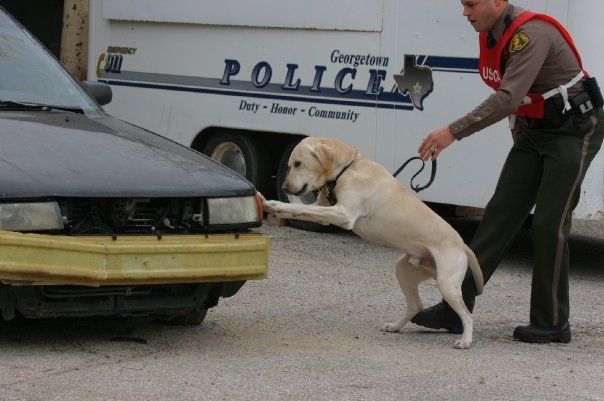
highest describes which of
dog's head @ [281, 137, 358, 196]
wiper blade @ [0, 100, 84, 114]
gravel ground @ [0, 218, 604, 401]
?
wiper blade @ [0, 100, 84, 114]

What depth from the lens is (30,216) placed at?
534 cm

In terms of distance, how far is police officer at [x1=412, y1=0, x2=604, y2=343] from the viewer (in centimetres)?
629

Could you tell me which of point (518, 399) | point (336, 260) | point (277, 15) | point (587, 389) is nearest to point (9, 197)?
point (518, 399)

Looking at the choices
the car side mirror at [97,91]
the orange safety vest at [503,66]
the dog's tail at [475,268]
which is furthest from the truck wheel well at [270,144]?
the dog's tail at [475,268]

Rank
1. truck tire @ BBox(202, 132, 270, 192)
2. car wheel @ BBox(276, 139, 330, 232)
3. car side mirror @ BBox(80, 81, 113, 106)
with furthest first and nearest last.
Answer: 1. truck tire @ BBox(202, 132, 270, 192)
2. car wheel @ BBox(276, 139, 330, 232)
3. car side mirror @ BBox(80, 81, 113, 106)

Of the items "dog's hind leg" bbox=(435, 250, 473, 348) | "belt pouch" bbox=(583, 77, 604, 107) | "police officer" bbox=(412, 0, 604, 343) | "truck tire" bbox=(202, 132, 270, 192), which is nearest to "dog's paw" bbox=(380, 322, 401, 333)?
"police officer" bbox=(412, 0, 604, 343)

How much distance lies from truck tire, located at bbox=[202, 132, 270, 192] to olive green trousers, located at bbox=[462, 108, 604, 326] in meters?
4.07

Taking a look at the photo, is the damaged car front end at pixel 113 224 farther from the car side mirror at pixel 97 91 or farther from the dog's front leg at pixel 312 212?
the car side mirror at pixel 97 91

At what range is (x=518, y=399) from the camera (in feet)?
17.4

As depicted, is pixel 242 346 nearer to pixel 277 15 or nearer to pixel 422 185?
pixel 422 185

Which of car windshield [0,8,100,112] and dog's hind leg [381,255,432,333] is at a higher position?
car windshield [0,8,100,112]

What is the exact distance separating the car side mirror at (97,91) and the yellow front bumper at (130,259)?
1.66 m

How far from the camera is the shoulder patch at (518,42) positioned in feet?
20.8

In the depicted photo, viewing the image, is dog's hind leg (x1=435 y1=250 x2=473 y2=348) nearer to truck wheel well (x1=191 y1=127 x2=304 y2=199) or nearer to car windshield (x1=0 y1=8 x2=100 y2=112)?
car windshield (x1=0 y1=8 x2=100 y2=112)
